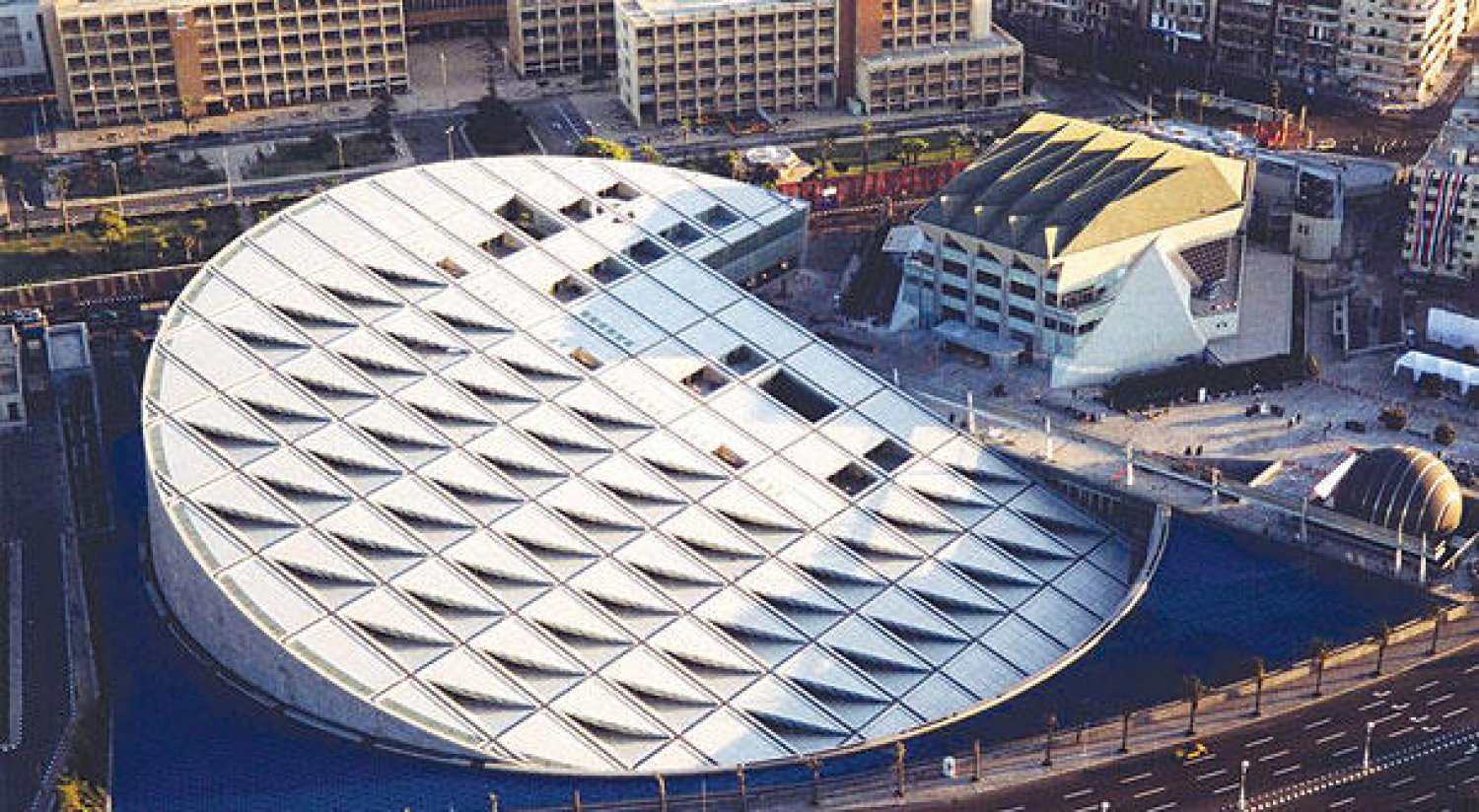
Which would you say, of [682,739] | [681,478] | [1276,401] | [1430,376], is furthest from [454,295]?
[1430,376]

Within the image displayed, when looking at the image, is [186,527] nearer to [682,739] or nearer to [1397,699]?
[682,739]

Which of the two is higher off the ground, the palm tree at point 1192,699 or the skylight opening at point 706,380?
the skylight opening at point 706,380

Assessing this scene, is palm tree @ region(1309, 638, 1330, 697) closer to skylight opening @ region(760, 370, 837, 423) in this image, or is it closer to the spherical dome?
the spherical dome

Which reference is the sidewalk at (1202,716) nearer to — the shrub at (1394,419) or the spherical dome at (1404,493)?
the spherical dome at (1404,493)

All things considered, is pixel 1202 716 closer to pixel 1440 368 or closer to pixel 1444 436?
pixel 1444 436

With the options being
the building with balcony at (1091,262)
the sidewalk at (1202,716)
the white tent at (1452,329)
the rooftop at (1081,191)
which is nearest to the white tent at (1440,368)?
the white tent at (1452,329)
